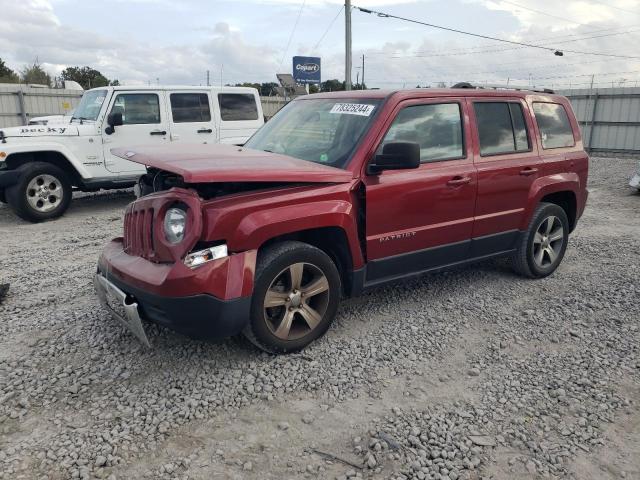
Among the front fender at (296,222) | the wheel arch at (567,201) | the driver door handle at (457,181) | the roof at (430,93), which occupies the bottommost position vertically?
the wheel arch at (567,201)

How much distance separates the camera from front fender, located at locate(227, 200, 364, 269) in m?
3.24

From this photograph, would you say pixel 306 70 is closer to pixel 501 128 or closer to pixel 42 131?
pixel 42 131

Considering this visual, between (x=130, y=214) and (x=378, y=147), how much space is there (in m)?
1.82

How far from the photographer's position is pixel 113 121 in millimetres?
8477

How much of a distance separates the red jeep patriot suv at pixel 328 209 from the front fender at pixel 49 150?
4.80 meters

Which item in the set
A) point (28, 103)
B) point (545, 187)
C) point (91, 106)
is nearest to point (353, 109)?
point (545, 187)

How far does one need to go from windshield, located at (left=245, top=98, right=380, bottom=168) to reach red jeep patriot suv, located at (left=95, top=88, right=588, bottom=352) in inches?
0.5

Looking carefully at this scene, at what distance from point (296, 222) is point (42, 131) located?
6396 mm

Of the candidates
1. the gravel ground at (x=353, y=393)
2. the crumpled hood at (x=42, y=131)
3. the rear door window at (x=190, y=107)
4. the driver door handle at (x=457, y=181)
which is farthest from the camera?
the rear door window at (x=190, y=107)

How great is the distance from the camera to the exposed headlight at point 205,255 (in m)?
3.11

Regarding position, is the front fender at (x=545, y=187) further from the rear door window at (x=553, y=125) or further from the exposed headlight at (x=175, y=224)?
the exposed headlight at (x=175, y=224)

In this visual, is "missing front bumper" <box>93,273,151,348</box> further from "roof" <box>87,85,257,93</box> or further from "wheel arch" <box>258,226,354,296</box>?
"roof" <box>87,85,257,93</box>

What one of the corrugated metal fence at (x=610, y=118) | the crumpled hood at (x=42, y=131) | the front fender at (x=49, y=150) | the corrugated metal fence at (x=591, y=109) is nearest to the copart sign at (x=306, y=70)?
the corrugated metal fence at (x=591, y=109)

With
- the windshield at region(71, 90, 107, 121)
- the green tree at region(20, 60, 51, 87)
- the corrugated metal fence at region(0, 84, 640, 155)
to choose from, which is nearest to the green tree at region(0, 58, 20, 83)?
the green tree at region(20, 60, 51, 87)
